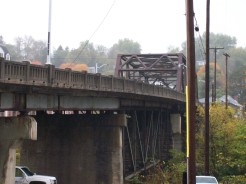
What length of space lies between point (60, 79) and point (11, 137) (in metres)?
3.90

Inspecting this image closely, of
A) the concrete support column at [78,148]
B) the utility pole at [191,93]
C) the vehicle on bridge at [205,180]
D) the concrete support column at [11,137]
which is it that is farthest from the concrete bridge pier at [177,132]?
the utility pole at [191,93]

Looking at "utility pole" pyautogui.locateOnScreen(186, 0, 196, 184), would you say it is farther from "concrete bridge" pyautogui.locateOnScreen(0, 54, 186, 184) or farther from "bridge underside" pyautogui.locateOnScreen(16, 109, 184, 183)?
"bridge underside" pyautogui.locateOnScreen(16, 109, 184, 183)

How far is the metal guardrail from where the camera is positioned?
18.7 meters

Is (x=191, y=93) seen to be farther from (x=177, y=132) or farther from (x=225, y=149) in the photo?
(x=177, y=132)

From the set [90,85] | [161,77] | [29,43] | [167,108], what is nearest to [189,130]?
[90,85]

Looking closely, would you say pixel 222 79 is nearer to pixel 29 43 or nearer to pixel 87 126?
pixel 29 43

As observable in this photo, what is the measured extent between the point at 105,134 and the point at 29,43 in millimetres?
124831

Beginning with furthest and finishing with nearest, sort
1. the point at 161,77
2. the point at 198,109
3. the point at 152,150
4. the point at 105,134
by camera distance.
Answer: the point at 161,77, the point at 152,150, the point at 198,109, the point at 105,134

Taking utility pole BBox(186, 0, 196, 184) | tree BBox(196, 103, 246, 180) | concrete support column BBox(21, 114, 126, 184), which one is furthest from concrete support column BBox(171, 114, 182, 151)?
utility pole BBox(186, 0, 196, 184)

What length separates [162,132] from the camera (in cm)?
5716

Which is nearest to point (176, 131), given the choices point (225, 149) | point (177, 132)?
point (177, 132)

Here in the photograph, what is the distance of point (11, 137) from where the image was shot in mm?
20938

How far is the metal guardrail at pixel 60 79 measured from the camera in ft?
61.2

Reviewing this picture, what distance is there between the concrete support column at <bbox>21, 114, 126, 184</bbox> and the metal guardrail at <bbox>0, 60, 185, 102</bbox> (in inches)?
132
